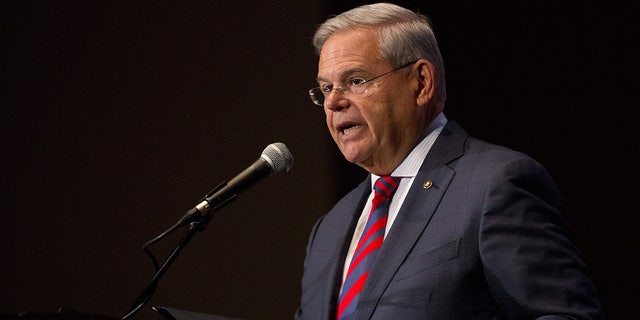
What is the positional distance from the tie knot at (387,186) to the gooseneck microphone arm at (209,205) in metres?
0.43

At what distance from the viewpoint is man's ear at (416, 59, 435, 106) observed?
7.28ft

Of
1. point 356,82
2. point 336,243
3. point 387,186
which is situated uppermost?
point 356,82

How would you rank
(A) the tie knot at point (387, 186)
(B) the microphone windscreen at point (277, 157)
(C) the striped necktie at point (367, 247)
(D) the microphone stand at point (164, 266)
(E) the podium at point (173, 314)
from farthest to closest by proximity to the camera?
(A) the tie knot at point (387, 186)
(C) the striped necktie at point (367, 247)
(B) the microphone windscreen at point (277, 157)
(D) the microphone stand at point (164, 266)
(E) the podium at point (173, 314)

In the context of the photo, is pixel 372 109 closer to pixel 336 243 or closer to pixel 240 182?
pixel 336 243

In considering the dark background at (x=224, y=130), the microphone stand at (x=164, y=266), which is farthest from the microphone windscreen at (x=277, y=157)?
the dark background at (x=224, y=130)

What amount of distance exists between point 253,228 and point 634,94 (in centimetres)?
171

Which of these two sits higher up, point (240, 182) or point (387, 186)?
point (240, 182)

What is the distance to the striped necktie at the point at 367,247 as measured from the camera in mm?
2037

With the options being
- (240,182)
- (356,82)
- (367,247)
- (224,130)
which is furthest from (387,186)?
(224,130)

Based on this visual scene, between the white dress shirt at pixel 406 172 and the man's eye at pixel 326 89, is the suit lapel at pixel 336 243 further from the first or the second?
the man's eye at pixel 326 89

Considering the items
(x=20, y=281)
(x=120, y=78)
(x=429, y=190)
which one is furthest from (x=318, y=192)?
(x=429, y=190)

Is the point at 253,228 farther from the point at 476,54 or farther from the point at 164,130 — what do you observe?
the point at 476,54

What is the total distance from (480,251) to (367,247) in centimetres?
39

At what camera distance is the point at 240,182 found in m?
1.75
